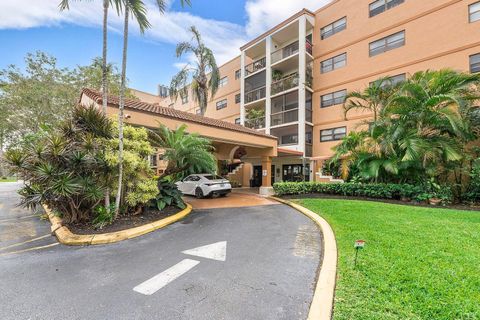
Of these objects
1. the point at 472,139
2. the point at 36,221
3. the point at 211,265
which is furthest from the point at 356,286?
the point at 472,139

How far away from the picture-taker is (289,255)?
4559 millimetres

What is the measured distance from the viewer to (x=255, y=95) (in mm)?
22953

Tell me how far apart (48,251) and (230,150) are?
1452cm

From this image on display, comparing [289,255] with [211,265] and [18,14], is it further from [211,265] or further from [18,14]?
[18,14]

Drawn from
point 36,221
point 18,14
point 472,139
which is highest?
point 18,14

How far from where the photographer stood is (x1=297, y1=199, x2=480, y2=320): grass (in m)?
2.56

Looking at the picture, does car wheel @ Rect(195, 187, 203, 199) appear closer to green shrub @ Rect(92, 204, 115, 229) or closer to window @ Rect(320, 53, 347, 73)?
green shrub @ Rect(92, 204, 115, 229)

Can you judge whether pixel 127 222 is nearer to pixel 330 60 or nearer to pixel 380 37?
pixel 330 60

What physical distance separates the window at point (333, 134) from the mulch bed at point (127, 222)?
577 inches

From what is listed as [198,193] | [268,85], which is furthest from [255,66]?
[198,193]

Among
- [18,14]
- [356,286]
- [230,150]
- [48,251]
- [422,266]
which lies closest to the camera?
[356,286]

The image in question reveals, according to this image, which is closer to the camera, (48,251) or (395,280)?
(395,280)

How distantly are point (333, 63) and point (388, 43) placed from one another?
401 cm

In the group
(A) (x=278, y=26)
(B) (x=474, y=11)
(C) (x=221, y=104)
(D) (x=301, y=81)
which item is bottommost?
(D) (x=301, y=81)
